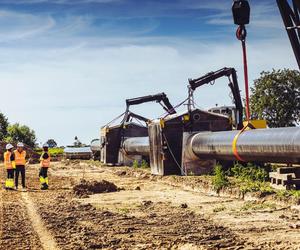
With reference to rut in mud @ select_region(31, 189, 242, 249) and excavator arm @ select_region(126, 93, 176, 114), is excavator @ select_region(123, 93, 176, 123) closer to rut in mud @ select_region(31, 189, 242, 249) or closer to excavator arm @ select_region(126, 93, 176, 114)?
excavator arm @ select_region(126, 93, 176, 114)

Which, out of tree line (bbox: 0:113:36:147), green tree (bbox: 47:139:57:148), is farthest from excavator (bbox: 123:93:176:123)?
green tree (bbox: 47:139:57:148)

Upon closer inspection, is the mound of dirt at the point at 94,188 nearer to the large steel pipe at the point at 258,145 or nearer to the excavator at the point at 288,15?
the large steel pipe at the point at 258,145

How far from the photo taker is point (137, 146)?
91.0 feet

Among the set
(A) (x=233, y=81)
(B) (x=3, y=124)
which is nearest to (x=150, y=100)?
(A) (x=233, y=81)

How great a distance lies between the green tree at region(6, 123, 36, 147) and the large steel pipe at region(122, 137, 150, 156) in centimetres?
5975

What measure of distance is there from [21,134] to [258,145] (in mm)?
81277

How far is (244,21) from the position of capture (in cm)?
1012

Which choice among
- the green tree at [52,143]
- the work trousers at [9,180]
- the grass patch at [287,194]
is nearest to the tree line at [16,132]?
the green tree at [52,143]

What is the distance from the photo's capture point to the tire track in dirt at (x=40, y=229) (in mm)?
7777

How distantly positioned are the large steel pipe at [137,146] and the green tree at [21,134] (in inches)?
2352

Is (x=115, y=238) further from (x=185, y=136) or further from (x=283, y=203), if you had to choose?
(x=185, y=136)

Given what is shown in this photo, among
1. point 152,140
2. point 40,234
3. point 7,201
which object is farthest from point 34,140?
point 40,234

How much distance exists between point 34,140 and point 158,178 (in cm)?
7554

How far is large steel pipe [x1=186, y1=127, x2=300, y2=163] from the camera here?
11.7m
